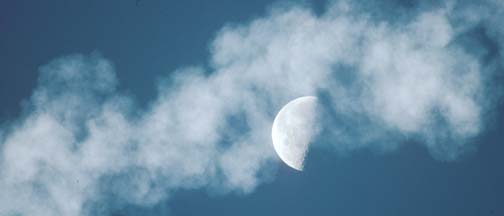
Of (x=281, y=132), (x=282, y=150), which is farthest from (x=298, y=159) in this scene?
(x=281, y=132)

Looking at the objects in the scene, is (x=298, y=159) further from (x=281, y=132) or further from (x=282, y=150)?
(x=281, y=132)

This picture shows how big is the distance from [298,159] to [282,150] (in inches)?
40.8

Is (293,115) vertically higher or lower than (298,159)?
higher

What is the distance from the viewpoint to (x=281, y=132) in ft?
45.5

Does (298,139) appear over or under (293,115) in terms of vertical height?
under

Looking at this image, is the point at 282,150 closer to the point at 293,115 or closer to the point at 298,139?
the point at 298,139

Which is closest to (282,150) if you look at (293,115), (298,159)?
(298,159)

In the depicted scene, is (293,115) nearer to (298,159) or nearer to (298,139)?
(298,139)

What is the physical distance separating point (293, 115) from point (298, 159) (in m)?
2.57

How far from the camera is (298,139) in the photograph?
13727 mm

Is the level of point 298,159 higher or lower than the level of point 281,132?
lower

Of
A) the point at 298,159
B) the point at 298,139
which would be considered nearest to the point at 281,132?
the point at 298,139

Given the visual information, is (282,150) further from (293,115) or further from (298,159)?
(293,115)

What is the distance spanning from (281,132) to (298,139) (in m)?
0.99
